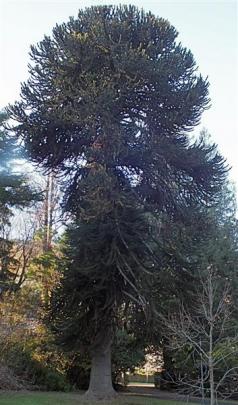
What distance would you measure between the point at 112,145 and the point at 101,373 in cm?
675

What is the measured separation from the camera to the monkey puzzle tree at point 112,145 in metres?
13.2

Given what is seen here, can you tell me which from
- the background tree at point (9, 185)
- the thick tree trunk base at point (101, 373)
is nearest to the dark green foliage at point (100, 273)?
the thick tree trunk base at point (101, 373)

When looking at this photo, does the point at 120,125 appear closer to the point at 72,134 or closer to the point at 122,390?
the point at 72,134

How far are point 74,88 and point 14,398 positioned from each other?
8865mm

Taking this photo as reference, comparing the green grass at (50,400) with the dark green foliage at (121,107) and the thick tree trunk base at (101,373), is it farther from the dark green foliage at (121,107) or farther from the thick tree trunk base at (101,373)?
the dark green foliage at (121,107)

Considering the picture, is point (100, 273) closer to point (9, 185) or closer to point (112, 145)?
point (112, 145)

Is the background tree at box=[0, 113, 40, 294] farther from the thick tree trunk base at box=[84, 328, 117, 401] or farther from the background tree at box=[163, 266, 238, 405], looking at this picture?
the background tree at box=[163, 266, 238, 405]

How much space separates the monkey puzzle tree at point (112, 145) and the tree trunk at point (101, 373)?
3 centimetres

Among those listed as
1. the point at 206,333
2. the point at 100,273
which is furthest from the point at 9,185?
the point at 206,333

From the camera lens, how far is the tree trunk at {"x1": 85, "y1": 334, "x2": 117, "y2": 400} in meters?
14.1

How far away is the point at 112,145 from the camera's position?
524 inches

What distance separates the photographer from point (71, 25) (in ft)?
49.9

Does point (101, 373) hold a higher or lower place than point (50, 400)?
higher

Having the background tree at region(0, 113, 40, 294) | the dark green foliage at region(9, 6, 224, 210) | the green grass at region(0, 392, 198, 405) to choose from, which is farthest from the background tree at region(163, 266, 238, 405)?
the background tree at region(0, 113, 40, 294)
